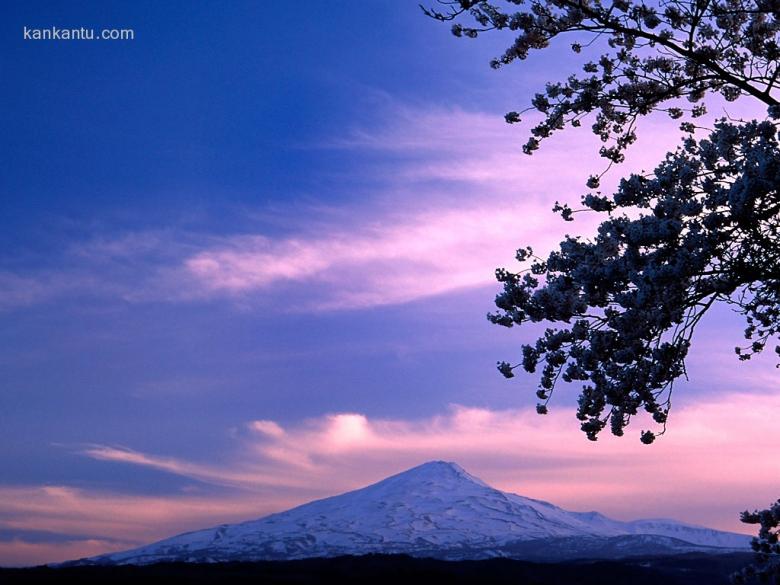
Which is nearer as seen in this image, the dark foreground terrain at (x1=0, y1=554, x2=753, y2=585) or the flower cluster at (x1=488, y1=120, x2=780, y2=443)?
the flower cluster at (x1=488, y1=120, x2=780, y2=443)

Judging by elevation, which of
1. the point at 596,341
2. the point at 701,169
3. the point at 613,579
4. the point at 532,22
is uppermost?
the point at 532,22

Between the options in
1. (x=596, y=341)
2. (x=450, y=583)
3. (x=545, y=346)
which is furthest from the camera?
(x=450, y=583)

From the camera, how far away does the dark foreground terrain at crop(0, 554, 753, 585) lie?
57062 mm

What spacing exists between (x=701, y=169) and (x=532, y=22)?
13.7 ft

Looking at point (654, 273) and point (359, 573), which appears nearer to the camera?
point (654, 273)

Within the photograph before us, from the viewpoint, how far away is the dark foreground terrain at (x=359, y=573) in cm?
5706

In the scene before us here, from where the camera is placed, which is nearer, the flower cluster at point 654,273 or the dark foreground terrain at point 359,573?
the flower cluster at point 654,273

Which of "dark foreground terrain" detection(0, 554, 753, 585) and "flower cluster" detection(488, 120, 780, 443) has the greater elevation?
"flower cluster" detection(488, 120, 780, 443)

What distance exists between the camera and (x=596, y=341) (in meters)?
15.1

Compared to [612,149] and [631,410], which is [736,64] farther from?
[631,410]

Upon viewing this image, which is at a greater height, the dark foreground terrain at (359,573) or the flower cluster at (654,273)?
the flower cluster at (654,273)

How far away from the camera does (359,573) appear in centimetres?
6994

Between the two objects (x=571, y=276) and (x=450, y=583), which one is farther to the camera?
(x=450, y=583)

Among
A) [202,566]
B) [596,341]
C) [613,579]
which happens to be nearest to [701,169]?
[596,341]
